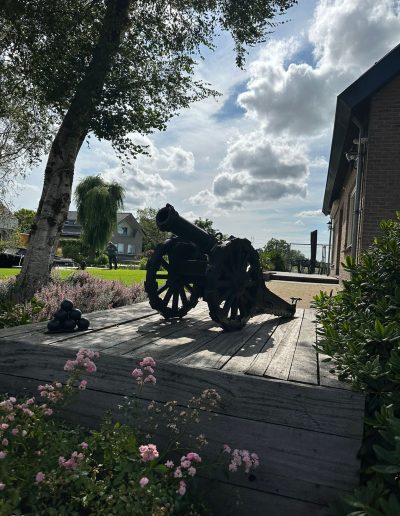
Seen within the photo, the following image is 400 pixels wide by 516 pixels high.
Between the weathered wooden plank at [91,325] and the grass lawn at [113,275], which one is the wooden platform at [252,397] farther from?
the grass lawn at [113,275]

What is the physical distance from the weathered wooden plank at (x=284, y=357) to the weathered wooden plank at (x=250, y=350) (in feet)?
0.48

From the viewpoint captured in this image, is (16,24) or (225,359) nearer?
(225,359)

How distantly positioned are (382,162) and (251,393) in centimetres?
632

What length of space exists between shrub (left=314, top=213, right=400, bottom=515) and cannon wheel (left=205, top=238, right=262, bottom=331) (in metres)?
1.01

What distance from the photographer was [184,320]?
15.2ft

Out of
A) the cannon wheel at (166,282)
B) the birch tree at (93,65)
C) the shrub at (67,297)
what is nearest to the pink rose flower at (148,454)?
the cannon wheel at (166,282)

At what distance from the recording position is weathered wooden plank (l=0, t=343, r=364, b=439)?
2131 mm

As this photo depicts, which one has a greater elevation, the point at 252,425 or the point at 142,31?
the point at 142,31

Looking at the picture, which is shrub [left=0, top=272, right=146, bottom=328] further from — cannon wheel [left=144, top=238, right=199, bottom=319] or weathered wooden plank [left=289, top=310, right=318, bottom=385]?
Result: weathered wooden plank [left=289, top=310, right=318, bottom=385]

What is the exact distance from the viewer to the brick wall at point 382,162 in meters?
7.18

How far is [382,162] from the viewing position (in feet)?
23.8

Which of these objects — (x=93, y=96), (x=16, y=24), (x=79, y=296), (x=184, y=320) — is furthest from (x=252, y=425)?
(x=16, y=24)

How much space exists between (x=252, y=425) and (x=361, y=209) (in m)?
6.54

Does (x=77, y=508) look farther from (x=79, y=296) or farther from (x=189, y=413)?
(x=79, y=296)
